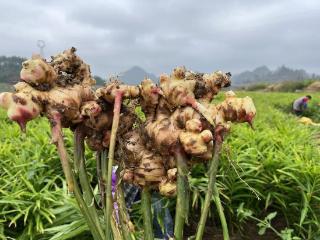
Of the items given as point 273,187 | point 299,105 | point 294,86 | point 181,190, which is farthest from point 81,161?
point 294,86

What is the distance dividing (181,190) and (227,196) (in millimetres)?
1910

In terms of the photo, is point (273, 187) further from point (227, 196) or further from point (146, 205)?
point (146, 205)

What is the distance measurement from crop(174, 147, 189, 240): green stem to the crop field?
4.27ft

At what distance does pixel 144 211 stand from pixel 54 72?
17.3 inches

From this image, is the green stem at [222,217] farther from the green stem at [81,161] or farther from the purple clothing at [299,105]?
the purple clothing at [299,105]

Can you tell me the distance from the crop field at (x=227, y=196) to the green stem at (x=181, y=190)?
4.27ft

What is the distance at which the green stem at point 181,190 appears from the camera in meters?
1.23

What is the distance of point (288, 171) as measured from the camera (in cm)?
322

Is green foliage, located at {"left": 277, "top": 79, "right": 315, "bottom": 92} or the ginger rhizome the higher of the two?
the ginger rhizome

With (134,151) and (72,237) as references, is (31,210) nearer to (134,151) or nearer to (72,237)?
(72,237)

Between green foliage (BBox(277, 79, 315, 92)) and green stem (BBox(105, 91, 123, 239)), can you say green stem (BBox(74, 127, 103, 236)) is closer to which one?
green stem (BBox(105, 91, 123, 239))

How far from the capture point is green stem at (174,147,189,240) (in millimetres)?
1228

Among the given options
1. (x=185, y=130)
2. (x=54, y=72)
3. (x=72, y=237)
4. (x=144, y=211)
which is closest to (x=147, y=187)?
(x=144, y=211)

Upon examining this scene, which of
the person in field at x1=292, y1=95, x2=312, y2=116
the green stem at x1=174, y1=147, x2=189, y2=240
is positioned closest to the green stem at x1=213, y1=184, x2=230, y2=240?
the green stem at x1=174, y1=147, x2=189, y2=240
